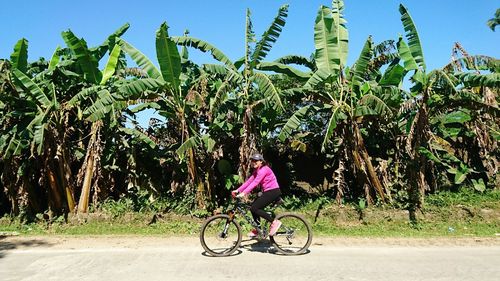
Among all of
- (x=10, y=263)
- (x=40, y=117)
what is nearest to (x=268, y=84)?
(x=40, y=117)

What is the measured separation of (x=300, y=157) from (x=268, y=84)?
3.66 meters

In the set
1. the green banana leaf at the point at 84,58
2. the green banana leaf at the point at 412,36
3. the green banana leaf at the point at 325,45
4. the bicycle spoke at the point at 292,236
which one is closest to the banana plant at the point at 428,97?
the green banana leaf at the point at 412,36

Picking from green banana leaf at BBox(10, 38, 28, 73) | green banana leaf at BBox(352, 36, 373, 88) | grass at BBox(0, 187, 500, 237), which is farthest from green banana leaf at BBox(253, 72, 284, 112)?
green banana leaf at BBox(10, 38, 28, 73)

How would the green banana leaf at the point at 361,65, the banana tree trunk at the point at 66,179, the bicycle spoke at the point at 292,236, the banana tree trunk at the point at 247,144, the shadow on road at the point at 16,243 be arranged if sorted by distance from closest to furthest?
the bicycle spoke at the point at 292,236, the shadow on road at the point at 16,243, the green banana leaf at the point at 361,65, the banana tree trunk at the point at 247,144, the banana tree trunk at the point at 66,179

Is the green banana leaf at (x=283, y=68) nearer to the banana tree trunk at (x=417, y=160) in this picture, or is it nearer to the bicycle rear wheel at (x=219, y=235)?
the banana tree trunk at (x=417, y=160)

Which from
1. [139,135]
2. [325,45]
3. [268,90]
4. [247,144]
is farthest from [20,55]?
[325,45]

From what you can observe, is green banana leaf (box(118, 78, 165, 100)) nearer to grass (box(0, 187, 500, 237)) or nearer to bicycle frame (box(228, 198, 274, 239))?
grass (box(0, 187, 500, 237))

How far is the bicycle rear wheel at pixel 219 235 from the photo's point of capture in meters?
7.41

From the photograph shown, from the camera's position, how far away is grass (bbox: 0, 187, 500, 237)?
382 inches

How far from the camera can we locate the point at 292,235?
7.61m

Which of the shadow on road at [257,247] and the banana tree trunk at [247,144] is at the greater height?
the banana tree trunk at [247,144]

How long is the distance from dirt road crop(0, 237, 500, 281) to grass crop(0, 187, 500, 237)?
96 centimetres

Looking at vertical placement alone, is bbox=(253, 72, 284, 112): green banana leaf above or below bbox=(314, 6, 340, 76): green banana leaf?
below

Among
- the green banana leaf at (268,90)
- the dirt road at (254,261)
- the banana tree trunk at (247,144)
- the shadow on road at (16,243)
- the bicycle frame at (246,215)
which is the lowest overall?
the dirt road at (254,261)
